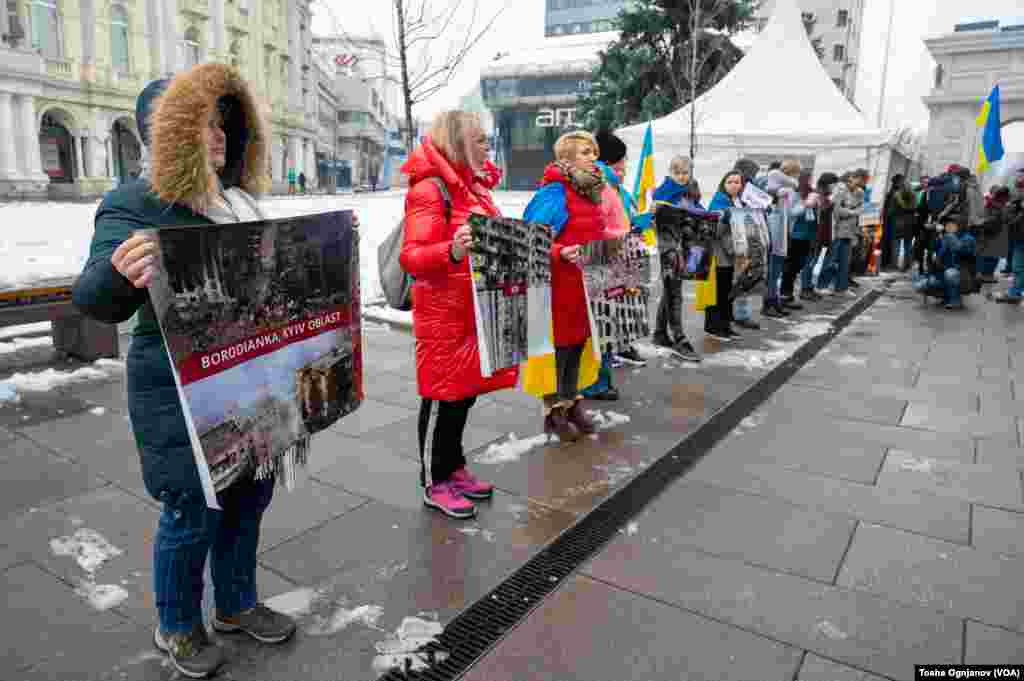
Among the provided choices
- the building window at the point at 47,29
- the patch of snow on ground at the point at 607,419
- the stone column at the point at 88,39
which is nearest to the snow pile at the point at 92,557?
the patch of snow on ground at the point at 607,419

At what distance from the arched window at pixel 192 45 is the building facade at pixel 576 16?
6438cm

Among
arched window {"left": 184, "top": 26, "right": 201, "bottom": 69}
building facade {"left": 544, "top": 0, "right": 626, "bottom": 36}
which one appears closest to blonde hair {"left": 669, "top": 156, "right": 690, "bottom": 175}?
arched window {"left": 184, "top": 26, "right": 201, "bottom": 69}

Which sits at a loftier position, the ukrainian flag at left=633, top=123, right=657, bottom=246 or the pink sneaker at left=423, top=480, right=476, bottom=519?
the ukrainian flag at left=633, top=123, right=657, bottom=246

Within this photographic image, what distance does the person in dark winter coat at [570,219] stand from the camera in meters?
4.29

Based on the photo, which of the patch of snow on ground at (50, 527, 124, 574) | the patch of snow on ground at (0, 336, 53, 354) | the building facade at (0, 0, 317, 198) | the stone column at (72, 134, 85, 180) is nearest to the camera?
the patch of snow on ground at (50, 527, 124, 574)

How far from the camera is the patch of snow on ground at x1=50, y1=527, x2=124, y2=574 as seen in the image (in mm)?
3035

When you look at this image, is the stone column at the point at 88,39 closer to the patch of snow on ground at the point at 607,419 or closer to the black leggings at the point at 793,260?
the black leggings at the point at 793,260

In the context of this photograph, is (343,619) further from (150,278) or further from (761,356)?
(761,356)

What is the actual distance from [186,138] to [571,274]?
8.88 feet

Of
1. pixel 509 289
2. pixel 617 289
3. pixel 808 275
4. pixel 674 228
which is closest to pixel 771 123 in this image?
pixel 808 275

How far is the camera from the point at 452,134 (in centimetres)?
321

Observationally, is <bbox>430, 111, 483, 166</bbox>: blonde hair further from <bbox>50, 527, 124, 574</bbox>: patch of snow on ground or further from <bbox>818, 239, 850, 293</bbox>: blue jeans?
<bbox>818, 239, 850, 293</bbox>: blue jeans

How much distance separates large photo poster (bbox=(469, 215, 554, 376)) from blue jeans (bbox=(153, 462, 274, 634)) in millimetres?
1297

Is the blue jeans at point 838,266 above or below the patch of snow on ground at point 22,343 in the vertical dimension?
above
